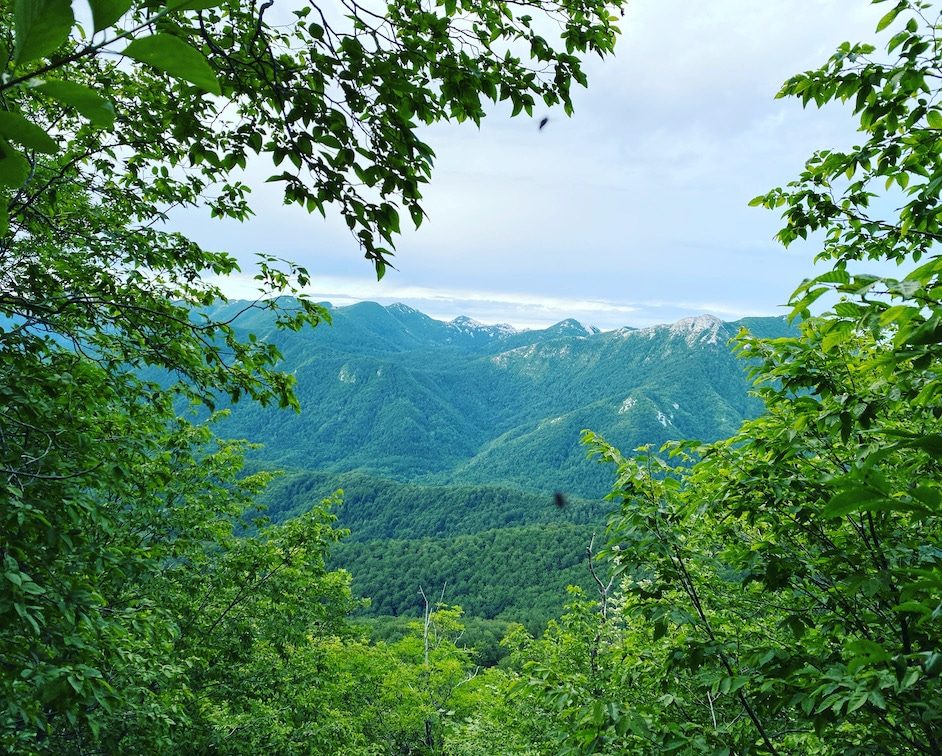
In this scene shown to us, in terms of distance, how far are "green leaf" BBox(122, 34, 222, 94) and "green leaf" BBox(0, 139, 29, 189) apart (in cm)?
25

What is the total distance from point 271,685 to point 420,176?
1603 centimetres

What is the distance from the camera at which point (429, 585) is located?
11950cm

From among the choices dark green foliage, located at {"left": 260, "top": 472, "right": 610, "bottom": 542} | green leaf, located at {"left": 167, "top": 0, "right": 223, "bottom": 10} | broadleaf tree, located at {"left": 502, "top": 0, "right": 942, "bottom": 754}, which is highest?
green leaf, located at {"left": 167, "top": 0, "right": 223, "bottom": 10}

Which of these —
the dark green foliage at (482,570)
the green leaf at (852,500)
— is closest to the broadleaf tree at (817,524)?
the green leaf at (852,500)

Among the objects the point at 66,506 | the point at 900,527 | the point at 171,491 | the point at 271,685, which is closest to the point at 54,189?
the point at 66,506

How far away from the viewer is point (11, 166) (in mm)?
835

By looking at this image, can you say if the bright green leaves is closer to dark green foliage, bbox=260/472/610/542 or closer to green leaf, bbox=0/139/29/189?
green leaf, bbox=0/139/29/189

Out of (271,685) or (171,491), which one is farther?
(271,685)

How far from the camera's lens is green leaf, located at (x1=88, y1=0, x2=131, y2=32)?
0.71 metres

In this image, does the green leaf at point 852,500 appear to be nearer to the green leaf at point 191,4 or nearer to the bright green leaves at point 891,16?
the green leaf at point 191,4

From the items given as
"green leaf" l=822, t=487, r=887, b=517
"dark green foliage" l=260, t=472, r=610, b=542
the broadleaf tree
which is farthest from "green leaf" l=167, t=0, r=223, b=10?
"dark green foliage" l=260, t=472, r=610, b=542

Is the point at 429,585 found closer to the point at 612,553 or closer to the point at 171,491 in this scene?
the point at 171,491

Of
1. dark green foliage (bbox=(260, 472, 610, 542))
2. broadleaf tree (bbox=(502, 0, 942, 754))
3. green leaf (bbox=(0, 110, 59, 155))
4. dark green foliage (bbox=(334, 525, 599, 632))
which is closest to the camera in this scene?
Result: green leaf (bbox=(0, 110, 59, 155))

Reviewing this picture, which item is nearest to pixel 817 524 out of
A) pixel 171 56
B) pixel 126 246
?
pixel 171 56
